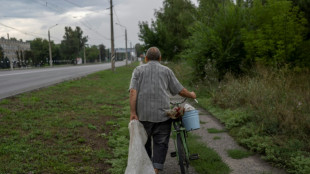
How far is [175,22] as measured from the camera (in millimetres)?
31547

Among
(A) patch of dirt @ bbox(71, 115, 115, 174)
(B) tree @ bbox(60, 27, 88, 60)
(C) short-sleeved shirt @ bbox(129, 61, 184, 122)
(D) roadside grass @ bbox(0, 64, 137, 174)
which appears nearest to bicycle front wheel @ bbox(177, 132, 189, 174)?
(C) short-sleeved shirt @ bbox(129, 61, 184, 122)

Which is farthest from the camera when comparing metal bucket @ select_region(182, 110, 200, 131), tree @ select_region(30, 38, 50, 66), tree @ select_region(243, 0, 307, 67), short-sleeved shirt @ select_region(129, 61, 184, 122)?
tree @ select_region(30, 38, 50, 66)

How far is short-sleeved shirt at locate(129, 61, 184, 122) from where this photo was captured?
378cm

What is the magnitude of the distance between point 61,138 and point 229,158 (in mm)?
3341

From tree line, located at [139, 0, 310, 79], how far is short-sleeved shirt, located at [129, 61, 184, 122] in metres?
7.77

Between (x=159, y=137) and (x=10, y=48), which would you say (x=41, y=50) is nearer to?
(x=10, y=48)

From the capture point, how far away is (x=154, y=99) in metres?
3.78

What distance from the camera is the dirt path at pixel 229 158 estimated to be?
4.37 metres

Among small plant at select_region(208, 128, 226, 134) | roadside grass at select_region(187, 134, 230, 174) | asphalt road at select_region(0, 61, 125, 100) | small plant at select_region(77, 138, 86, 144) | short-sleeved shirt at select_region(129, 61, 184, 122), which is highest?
short-sleeved shirt at select_region(129, 61, 184, 122)

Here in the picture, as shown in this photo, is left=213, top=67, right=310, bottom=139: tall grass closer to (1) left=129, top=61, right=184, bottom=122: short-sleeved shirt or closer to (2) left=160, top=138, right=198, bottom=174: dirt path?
(2) left=160, top=138, right=198, bottom=174: dirt path

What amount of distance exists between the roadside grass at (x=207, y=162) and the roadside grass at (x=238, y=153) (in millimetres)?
261

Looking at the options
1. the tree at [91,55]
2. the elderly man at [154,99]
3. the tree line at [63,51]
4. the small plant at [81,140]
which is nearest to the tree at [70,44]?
the tree line at [63,51]

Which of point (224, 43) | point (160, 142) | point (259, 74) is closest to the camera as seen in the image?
point (160, 142)

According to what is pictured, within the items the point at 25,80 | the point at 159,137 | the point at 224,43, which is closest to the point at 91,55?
the point at 25,80
